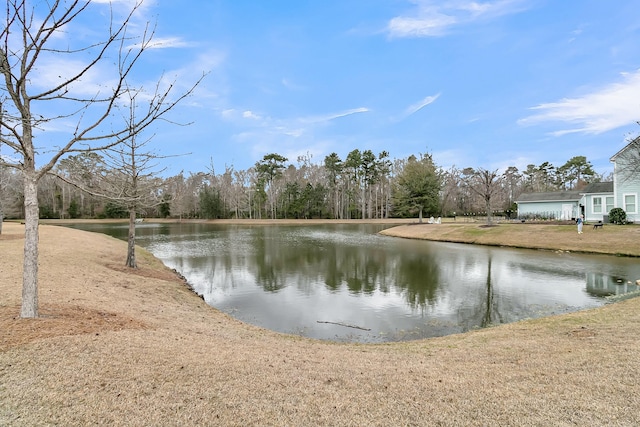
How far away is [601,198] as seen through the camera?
30.2 metres

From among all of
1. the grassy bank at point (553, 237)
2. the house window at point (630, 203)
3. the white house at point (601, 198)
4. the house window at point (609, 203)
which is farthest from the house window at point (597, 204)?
the grassy bank at point (553, 237)

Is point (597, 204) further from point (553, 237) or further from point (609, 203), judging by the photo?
point (553, 237)

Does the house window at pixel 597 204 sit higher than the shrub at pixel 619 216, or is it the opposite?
the house window at pixel 597 204

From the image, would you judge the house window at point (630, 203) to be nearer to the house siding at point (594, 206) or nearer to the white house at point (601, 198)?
the white house at point (601, 198)

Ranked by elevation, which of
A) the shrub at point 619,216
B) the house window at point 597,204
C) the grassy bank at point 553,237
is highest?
the house window at point 597,204

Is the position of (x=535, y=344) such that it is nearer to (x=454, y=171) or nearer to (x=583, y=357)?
(x=583, y=357)

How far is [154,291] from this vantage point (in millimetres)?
10180

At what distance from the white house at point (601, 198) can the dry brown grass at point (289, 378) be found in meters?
26.3

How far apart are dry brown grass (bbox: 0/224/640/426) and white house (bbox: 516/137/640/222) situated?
26.3 m

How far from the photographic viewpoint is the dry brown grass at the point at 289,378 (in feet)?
10.0

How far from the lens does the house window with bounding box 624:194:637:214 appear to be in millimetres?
26328

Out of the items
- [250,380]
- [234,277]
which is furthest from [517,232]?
[250,380]

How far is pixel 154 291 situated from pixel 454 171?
7722cm

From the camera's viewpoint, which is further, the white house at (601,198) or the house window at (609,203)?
the house window at (609,203)
